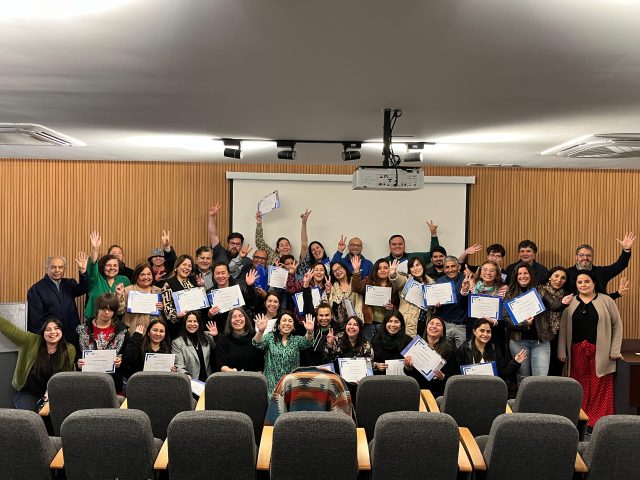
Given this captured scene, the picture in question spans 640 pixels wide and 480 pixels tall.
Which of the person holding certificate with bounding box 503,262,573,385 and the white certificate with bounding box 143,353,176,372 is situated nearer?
the white certificate with bounding box 143,353,176,372

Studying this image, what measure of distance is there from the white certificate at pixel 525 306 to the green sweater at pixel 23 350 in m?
4.19

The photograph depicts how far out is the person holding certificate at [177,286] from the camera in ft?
22.5

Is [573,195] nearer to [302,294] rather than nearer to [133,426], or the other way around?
[302,294]

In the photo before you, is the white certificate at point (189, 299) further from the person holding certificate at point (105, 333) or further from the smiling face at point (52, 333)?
the smiling face at point (52, 333)

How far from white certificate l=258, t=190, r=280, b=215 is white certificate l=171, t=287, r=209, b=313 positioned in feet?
7.43

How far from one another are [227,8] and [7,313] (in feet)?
19.0

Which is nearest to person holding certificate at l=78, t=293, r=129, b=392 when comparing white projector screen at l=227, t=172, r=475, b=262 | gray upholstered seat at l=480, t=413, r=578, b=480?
white projector screen at l=227, t=172, r=475, b=262

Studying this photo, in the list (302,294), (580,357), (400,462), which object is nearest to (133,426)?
(400,462)

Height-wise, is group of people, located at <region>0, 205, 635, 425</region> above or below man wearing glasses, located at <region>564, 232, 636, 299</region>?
below

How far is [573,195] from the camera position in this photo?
9.75 meters

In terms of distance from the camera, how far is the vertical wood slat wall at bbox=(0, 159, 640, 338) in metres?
9.58

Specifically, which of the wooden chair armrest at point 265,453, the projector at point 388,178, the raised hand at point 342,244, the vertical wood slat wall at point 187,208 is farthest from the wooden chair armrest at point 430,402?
the vertical wood slat wall at point 187,208

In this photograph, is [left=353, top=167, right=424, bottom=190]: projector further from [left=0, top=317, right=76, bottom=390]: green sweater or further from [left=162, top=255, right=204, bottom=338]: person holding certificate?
[left=0, top=317, right=76, bottom=390]: green sweater

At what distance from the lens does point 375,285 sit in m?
7.21
